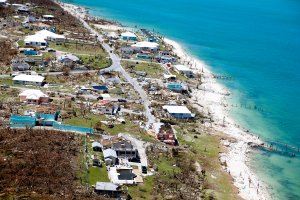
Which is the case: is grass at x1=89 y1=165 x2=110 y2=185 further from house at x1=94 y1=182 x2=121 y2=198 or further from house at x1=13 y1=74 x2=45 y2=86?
house at x1=13 y1=74 x2=45 y2=86

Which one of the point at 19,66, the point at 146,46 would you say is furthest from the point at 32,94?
the point at 146,46

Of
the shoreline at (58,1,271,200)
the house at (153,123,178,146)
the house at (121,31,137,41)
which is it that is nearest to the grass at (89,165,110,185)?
the house at (153,123,178,146)

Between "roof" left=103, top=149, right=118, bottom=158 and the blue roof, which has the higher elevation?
the blue roof

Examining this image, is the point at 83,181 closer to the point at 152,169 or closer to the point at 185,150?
the point at 152,169

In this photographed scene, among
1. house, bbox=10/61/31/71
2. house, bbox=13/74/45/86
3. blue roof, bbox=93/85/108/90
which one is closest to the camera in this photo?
house, bbox=13/74/45/86

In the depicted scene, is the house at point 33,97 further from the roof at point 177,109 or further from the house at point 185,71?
the house at point 185,71

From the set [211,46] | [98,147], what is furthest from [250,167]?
[211,46]

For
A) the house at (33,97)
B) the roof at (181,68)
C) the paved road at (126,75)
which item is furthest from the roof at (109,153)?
the roof at (181,68)

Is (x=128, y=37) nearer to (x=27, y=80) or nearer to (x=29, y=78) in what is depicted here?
(x=29, y=78)

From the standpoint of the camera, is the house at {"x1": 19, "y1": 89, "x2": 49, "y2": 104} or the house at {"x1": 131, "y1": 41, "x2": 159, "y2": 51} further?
the house at {"x1": 131, "y1": 41, "x2": 159, "y2": 51}
